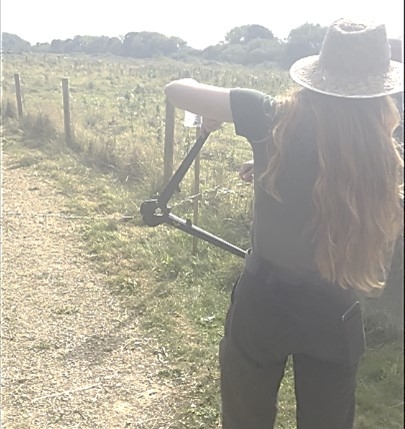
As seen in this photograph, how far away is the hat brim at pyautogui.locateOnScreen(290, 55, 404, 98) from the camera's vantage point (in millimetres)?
1335

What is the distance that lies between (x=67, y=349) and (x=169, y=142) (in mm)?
2675

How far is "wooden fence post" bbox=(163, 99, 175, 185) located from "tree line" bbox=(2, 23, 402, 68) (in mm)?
7951

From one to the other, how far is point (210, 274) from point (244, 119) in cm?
286

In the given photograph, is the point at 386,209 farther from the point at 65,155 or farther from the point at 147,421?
the point at 65,155

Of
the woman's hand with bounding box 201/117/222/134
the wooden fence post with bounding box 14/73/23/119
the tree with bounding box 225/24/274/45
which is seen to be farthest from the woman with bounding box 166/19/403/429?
the tree with bounding box 225/24/274/45

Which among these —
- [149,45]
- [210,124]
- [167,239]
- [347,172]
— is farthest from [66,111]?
[149,45]

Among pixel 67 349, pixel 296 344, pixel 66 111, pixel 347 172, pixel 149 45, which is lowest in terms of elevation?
pixel 67 349

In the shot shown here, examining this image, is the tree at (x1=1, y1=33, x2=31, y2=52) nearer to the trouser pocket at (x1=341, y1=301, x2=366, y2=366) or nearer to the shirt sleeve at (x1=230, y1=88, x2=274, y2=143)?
the shirt sleeve at (x1=230, y1=88, x2=274, y2=143)

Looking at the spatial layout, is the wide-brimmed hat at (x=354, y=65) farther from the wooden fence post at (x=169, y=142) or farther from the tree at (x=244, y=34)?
the tree at (x=244, y=34)

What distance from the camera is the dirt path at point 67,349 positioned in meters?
2.80

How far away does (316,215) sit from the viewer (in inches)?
54.6

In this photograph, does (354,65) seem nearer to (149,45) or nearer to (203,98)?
(203,98)

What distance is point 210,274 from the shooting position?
13.9 feet

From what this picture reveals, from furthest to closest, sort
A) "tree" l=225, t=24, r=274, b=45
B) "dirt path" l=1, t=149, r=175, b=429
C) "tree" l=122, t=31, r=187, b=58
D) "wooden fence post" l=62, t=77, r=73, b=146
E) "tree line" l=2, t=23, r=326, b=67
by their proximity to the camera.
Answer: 1. "tree" l=225, t=24, r=274, b=45
2. "tree" l=122, t=31, r=187, b=58
3. "tree line" l=2, t=23, r=326, b=67
4. "wooden fence post" l=62, t=77, r=73, b=146
5. "dirt path" l=1, t=149, r=175, b=429
